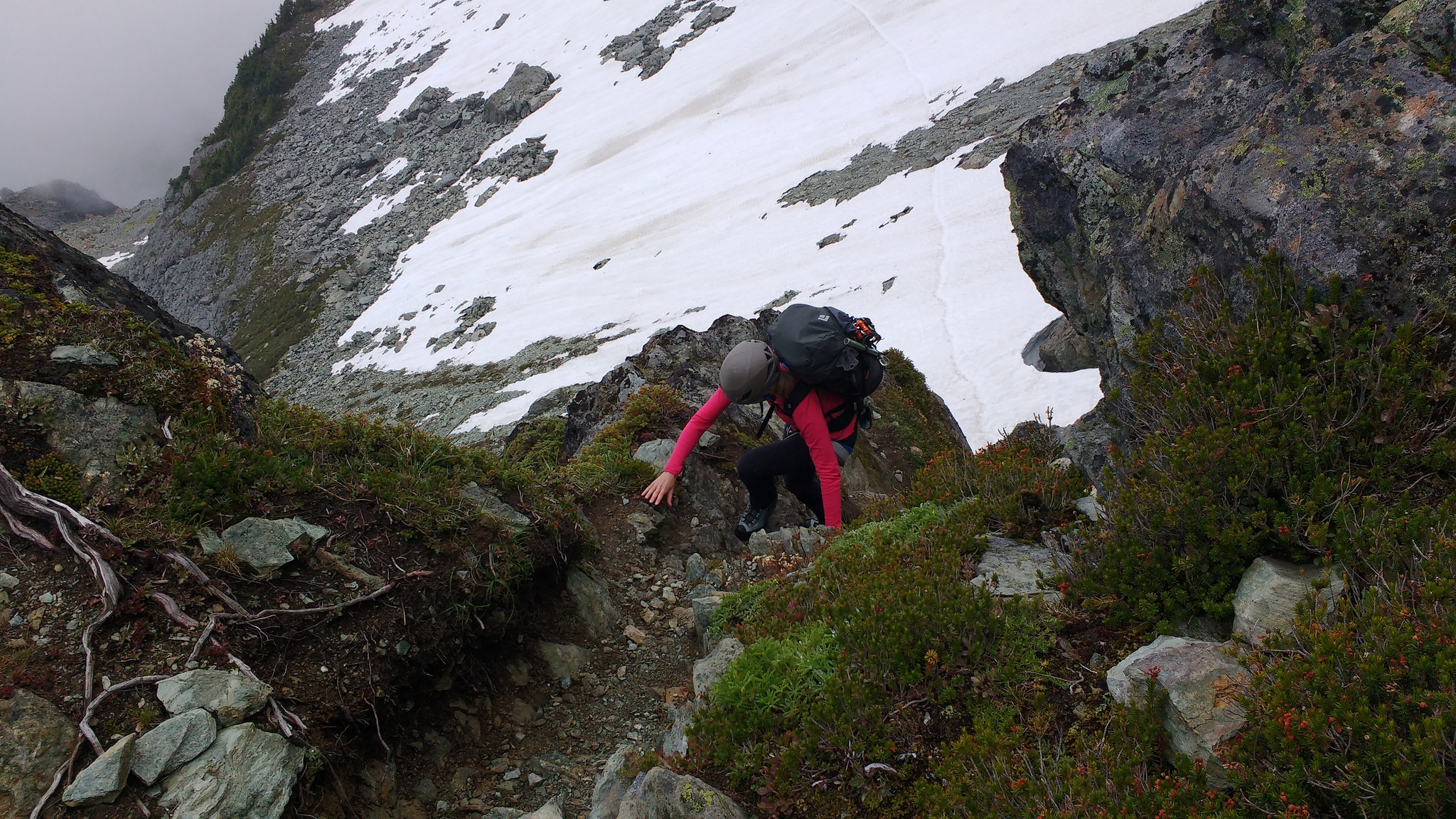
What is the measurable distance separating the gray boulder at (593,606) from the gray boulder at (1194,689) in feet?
11.5

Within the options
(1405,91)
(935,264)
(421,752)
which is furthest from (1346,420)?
(935,264)

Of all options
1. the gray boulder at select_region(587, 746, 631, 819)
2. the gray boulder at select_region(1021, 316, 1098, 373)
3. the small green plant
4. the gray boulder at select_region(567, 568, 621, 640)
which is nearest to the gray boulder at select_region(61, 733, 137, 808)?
the small green plant

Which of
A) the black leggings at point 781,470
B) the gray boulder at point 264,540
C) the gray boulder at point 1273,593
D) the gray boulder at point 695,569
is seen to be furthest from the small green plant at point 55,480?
the gray boulder at point 1273,593

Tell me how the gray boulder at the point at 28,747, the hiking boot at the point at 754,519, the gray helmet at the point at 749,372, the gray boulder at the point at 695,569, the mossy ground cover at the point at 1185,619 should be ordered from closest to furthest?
the mossy ground cover at the point at 1185,619
the gray boulder at the point at 28,747
the gray helmet at the point at 749,372
the gray boulder at the point at 695,569
the hiking boot at the point at 754,519

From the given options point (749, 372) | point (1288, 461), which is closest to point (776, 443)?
point (749, 372)

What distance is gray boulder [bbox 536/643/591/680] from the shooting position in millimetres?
5070

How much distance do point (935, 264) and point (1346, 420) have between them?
19528 millimetres

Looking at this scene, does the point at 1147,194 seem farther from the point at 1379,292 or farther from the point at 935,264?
the point at 935,264

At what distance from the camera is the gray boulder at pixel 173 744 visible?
125 inches

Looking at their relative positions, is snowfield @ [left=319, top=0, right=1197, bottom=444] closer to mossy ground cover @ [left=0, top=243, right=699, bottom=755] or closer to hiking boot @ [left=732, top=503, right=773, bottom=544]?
hiking boot @ [left=732, top=503, right=773, bottom=544]

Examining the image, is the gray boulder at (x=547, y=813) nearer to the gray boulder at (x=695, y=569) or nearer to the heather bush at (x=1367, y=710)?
the gray boulder at (x=695, y=569)

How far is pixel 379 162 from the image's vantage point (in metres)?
58.8

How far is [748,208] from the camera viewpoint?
3400cm

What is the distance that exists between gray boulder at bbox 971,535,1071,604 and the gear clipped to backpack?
5.16ft
